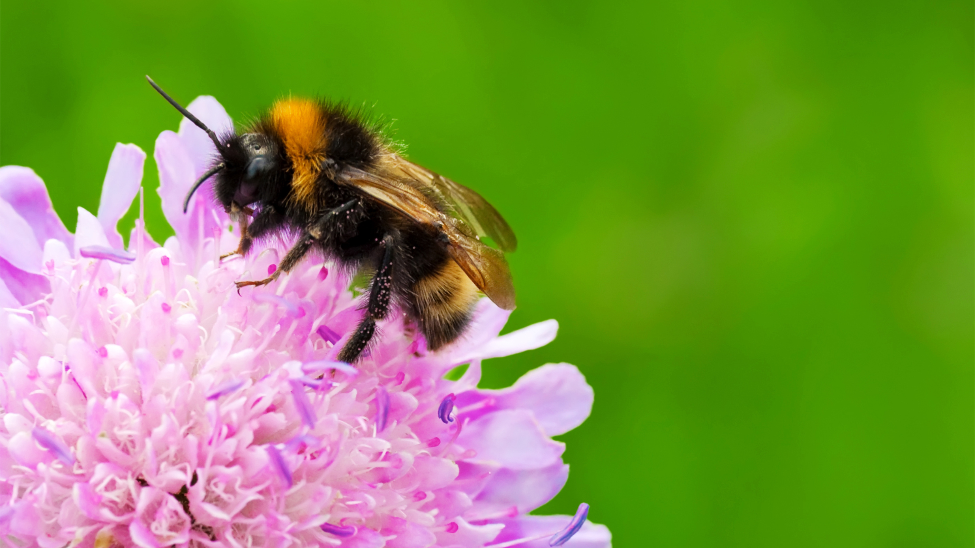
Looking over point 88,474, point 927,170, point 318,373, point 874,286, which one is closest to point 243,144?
point 318,373

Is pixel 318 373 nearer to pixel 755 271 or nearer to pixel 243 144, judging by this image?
pixel 243 144

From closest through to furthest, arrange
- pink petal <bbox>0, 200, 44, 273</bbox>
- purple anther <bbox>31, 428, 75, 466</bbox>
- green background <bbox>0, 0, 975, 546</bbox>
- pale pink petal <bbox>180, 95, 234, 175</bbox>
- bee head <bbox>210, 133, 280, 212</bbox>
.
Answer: purple anther <bbox>31, 428, 75, 466</bbox> < bee head <bbox>210, 133, 280, 212</bbox> < pink petal <bbox>0, 200, 44, 273</bbox> < pale pink petal <bbox>180, 95, 234, 175</bbox> < green background <bbox>0, 0, 975, 546</bbox>

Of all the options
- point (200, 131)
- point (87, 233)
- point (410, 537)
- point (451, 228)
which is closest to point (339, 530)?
point (410, 537)

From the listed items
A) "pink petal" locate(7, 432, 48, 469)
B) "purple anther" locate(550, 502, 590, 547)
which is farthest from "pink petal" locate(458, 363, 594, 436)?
"pink petal" locate(7, 432, 48, 469)

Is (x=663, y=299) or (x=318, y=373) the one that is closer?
(x=318, y=373)

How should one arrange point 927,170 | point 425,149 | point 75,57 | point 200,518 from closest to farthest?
point 200,518 < point 75,57 < point 425,149 < point 927,170

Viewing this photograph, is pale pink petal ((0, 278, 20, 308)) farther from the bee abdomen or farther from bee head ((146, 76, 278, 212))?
the bee abdomen

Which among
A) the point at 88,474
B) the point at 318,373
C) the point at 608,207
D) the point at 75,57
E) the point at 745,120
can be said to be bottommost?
the point at 88,474

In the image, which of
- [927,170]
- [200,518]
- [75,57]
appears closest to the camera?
[200,518]
